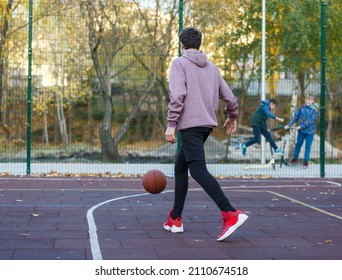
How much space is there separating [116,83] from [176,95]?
343 inches

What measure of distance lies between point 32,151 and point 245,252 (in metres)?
9.22

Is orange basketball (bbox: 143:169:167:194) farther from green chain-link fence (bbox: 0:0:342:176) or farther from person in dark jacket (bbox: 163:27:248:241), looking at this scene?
green chain-link fence (bbox: 0:0:342:176)

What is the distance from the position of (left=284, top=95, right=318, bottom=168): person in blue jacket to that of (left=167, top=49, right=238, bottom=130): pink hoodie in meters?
9.16

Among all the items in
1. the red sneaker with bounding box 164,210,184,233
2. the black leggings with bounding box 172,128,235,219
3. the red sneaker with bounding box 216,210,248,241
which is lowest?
the red sneaker with bounding box 164,210,184,233

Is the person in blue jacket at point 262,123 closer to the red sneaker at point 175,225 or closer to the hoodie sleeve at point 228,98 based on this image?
the hoodie sleeve at point 228,98

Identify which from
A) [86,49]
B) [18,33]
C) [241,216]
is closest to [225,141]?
[86,49]

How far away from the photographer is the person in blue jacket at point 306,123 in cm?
1673

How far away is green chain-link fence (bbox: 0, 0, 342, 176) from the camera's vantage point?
15562 millimetres

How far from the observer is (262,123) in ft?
55.0

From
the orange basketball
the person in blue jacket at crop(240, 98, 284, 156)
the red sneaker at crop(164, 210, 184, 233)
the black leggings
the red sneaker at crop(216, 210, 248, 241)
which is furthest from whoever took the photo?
the person in blue jacket at crop(240, 98, 284, 156)

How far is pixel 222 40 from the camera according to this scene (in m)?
16.2

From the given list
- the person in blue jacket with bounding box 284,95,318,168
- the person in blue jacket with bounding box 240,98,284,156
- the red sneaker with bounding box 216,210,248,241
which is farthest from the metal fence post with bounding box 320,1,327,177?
the red sneaker with bounding box 216,210,248,241

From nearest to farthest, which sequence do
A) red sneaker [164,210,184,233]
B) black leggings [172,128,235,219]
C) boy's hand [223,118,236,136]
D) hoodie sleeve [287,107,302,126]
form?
1. black leggings [172,128,235,219]
2. red sneaker [164,210,184,233]
3. boy's hand [223,118,236,136]
4. hoodie sleeve [287,107,302,126]

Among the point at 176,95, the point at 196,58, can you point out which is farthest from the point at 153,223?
the point at 196,58
